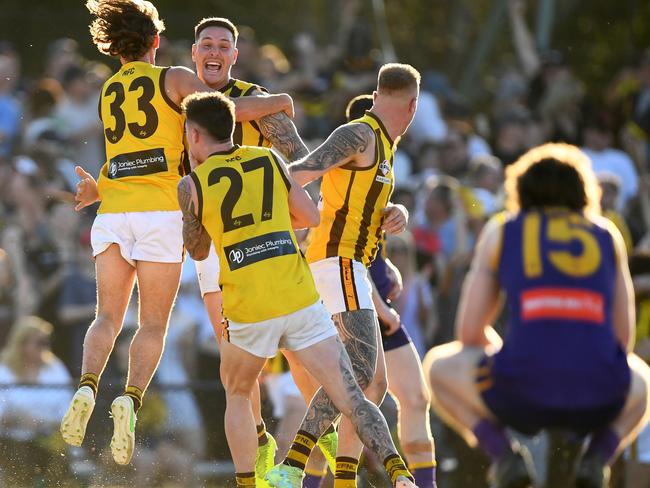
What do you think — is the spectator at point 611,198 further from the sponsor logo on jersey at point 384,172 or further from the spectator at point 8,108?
the spectator at point 8,108

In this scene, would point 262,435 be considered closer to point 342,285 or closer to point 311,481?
A: point 311,481

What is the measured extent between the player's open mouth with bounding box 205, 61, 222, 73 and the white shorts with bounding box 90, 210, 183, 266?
99 centimetres

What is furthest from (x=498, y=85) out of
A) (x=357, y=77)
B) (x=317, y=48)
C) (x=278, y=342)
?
(x=278, y=342)

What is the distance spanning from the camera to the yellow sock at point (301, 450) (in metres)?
8.46

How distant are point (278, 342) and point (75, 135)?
286 inches

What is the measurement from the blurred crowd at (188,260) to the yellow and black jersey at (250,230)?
12.2 ft

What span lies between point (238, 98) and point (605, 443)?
3.44 m

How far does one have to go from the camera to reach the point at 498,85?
65.6ft

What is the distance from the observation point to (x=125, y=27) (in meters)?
8.99

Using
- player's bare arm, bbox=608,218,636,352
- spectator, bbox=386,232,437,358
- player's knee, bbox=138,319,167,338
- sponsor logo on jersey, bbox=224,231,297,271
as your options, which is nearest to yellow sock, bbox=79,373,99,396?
player's knee, bbox=138,319,167,338

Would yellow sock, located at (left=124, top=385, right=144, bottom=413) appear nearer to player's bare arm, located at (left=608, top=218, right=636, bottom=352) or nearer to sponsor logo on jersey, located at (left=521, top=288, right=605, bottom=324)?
sponsor logo on jersey, located at (left=521, top=288, right=605, bottom=324)

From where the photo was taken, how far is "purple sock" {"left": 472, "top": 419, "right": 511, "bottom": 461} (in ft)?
22.6

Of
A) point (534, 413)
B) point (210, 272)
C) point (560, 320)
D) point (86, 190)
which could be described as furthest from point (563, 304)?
point (86, 190)

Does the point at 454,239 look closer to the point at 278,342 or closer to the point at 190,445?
the point at 190,445
